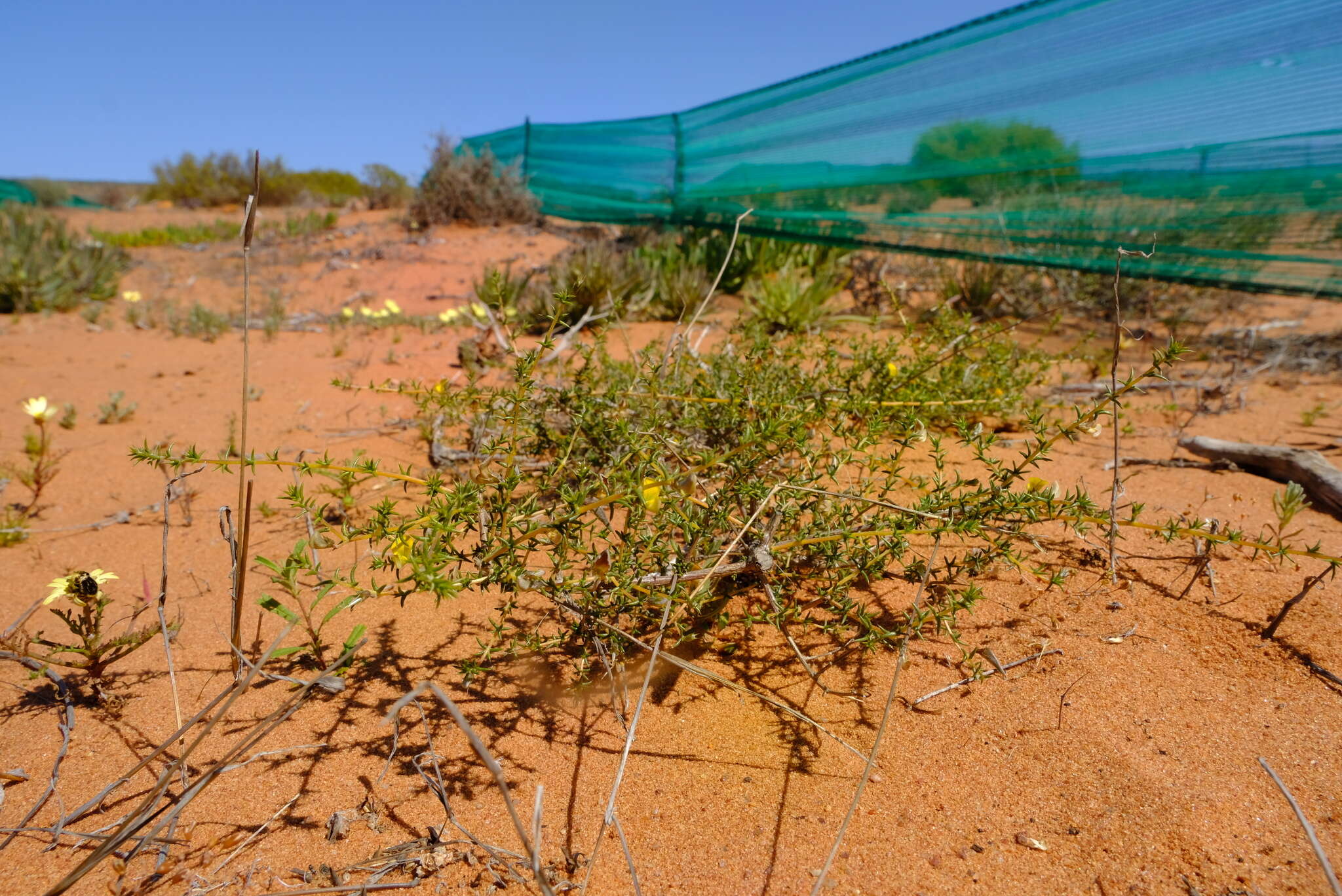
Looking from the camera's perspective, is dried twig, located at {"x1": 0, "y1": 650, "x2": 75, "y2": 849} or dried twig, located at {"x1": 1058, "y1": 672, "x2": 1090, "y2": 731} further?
dried twig, located at {"x1": 1058, "y1": 672, "x2": 1090, "y2": 731}

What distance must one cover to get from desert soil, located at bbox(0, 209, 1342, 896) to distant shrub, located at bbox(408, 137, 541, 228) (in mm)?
8662

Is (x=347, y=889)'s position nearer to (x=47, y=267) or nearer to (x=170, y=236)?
(x=47, y=267)

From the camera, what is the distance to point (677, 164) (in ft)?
23.7

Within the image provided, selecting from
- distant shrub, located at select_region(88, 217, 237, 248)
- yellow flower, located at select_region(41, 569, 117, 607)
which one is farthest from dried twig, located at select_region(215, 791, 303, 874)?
distant shrub, located at select_region(88, 217, 237, 248)

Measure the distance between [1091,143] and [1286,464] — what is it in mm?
2664

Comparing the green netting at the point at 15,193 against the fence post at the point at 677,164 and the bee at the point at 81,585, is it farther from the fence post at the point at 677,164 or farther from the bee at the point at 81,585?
the bee at the point at 81,585

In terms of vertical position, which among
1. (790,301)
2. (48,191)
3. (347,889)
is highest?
(48,191)

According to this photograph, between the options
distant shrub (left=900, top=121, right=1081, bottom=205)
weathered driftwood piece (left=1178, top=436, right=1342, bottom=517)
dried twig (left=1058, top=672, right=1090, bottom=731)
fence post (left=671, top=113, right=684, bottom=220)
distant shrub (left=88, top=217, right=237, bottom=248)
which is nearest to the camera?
dried twig (left=1058, top=672, right=1090, bottom=731)

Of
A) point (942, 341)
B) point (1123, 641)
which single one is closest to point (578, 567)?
point (1123, 641)

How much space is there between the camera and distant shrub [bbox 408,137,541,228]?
10141mm

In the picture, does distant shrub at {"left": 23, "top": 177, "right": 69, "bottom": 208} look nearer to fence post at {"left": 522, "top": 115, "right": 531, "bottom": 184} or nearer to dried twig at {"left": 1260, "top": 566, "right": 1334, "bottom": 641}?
fence post at {"left": 522, "top": 115, "right": 531, "bottom": 184}

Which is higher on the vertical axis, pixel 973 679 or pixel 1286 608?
pixel 1286 608

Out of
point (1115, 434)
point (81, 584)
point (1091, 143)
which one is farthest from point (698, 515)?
point (1091, 143)

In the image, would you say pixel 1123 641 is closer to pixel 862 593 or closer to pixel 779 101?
pixel 862 593
